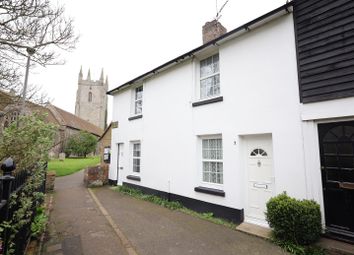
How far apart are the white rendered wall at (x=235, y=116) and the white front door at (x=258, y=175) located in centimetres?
26

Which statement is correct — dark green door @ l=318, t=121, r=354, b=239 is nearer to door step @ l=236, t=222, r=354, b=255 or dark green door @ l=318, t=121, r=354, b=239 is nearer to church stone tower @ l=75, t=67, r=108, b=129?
door step @ l=236, t=222, r=354, b=255

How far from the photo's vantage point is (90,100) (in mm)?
64938

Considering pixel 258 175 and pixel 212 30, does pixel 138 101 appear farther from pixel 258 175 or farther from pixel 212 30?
pixel 258 175

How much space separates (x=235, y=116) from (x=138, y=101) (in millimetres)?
6537

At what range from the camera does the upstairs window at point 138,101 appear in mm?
11435

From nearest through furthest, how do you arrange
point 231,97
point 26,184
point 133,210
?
1. point 26,184
2. point 231,97
3. point 133,210

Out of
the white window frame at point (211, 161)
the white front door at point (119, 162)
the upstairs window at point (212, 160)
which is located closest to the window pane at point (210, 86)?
the white window frame at point (211, 161)

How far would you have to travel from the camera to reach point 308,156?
5031mm

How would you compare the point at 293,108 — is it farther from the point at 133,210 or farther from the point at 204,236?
the point at 133,210

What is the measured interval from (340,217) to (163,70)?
7907 millimetres

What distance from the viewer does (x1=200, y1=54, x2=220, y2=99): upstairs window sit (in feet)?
24.8

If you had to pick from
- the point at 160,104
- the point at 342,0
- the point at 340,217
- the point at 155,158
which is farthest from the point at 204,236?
the point at 342,0

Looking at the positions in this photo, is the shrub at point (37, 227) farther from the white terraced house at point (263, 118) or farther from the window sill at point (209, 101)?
the window sill at point (209, 101)

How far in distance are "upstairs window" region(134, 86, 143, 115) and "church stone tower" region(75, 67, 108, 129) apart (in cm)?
5731
